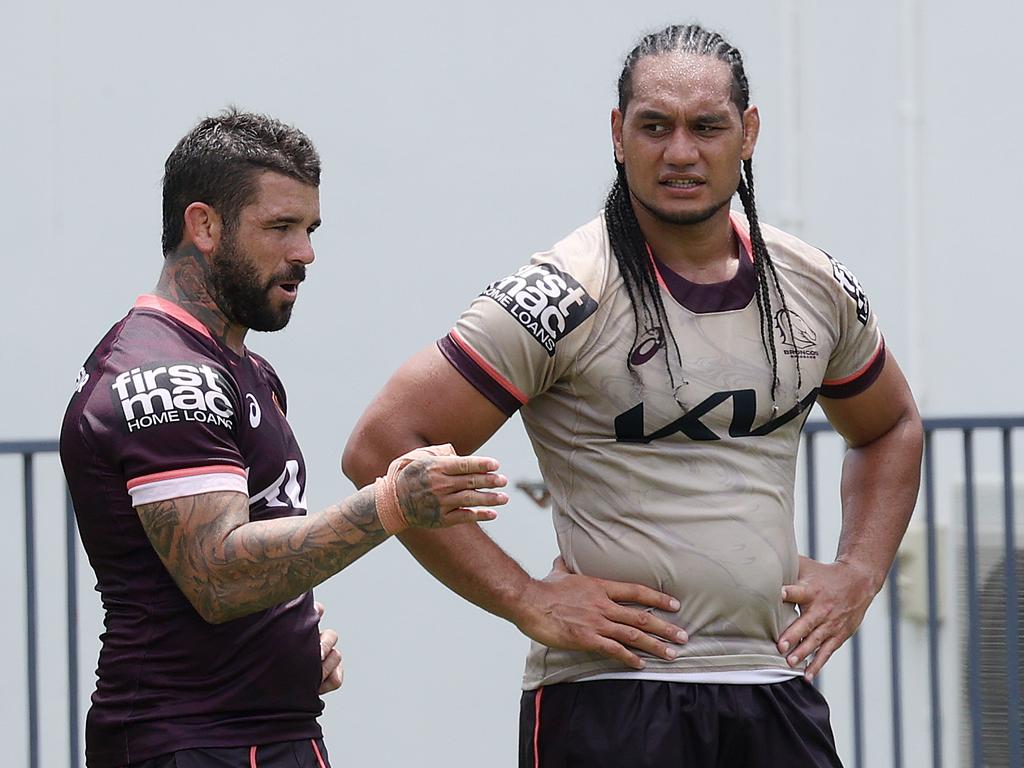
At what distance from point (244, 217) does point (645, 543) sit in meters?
0.81

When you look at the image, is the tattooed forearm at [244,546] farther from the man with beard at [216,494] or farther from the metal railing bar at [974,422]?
the metal railing bar at [974,422]

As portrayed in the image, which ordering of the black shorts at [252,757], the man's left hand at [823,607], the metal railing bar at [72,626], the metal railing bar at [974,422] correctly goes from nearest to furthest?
the black shorts at [252,757], the man's left hand at [823,607], the metal railing bar at [72,626], the metal railing bar at [974,422]

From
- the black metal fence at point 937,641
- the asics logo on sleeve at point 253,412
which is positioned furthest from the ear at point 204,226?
the black metal fence at point 937,641

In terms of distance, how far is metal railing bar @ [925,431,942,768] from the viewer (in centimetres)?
416

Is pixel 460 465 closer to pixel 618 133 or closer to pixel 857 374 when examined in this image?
pixel 618 133

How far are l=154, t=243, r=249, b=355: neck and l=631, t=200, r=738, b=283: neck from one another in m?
0.73

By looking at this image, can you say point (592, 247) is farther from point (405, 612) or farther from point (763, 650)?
point (405, 612)

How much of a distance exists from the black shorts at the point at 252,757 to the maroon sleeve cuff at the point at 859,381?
1.15m

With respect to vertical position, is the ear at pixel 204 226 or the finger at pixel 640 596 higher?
the ear at pixel 204 226

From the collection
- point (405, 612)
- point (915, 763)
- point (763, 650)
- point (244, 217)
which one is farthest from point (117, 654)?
point (915, 763)

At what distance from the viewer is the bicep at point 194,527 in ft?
7.22

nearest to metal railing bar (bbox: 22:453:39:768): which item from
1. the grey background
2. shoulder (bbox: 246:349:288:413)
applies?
the grey background

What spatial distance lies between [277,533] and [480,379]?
0.49 meters

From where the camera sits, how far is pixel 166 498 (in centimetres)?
221
